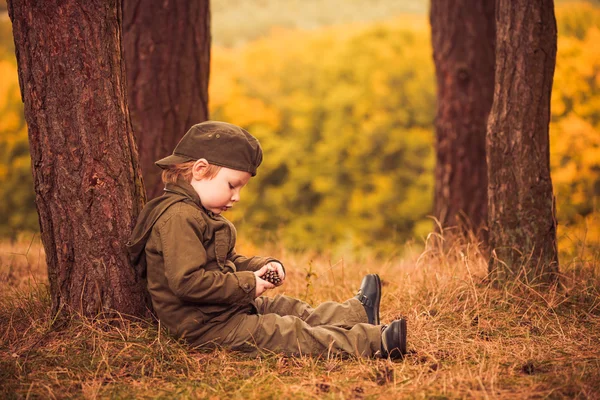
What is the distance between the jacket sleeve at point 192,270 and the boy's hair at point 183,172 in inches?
9.8

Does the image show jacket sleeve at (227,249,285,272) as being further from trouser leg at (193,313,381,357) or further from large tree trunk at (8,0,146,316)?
large tree trunk at (8,0,146,316)

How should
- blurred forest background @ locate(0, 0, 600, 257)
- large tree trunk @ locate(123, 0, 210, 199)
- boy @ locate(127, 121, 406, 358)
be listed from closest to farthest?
boy @ locate(127, 121, 406, 358)
large tree trunk @ locate(123, 0, 210, 199)
blurred forest background @ locate(0, 0, 600, 257)

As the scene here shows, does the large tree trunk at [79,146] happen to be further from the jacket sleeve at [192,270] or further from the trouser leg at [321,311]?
the trouser leg at [321,311]

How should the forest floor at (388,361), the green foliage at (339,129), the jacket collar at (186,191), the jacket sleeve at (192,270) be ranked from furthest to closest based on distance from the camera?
the green foliage at (339,129), the jacket collar at (186,191), the jacket sleeve at (192,270), the forest floor at (388,361)

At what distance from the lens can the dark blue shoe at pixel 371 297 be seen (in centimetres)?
346

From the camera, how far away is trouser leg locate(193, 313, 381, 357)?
10.4 feet

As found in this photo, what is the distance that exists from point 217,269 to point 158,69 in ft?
7.64

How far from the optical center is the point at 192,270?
3.00 meters

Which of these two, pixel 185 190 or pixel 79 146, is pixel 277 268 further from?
pixel 79 146

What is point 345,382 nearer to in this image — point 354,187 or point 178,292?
point 178,292

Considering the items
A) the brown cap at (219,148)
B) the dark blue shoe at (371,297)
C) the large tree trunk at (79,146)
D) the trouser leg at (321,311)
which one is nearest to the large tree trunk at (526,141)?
the dark blue shoe at (371,297)

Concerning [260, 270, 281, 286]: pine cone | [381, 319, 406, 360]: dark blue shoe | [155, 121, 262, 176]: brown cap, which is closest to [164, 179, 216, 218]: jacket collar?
[155, 121, 262, 176]: brown cap

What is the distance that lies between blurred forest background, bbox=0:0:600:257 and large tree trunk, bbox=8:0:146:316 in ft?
37.6

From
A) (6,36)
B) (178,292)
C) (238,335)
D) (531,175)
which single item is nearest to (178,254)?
(178,292)
